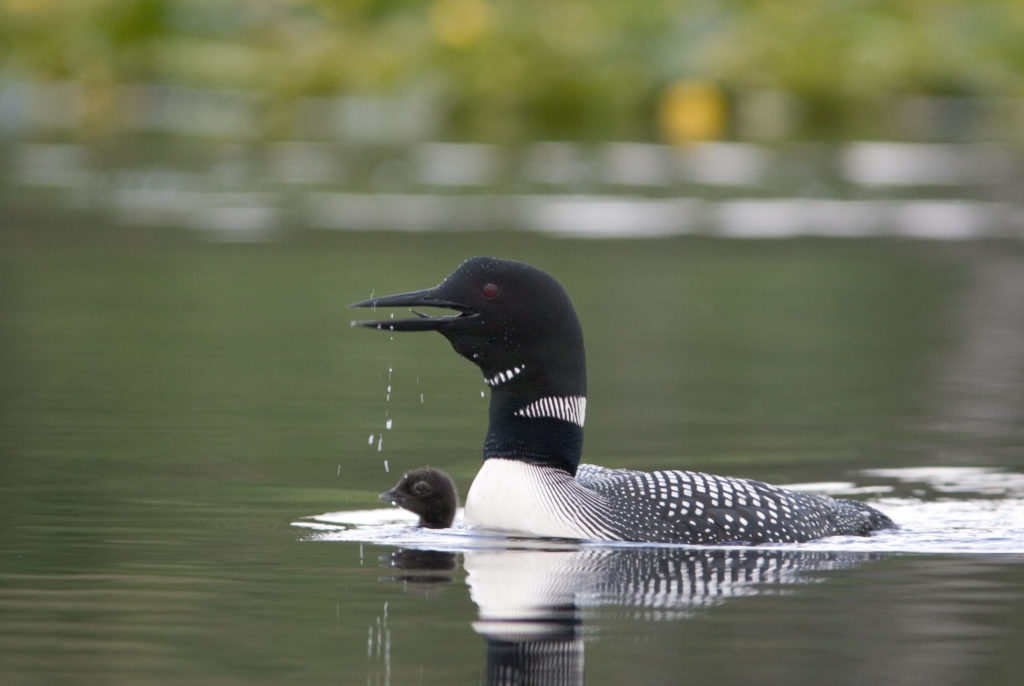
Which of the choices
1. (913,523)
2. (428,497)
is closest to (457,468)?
(428,497)

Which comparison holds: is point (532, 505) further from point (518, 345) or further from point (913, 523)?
point (913, 523)

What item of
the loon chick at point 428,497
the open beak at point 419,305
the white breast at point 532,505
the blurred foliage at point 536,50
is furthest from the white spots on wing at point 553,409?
the blurred foliage at point 536,50

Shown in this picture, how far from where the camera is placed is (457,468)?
7.68 meters

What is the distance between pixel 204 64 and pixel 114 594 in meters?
30.7

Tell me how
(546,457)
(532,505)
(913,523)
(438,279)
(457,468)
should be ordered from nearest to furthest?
(532,505) < (546,457) < (913,523) < (457,468) < (438,279)

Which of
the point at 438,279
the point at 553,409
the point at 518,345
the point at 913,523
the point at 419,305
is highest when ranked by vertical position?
the point at 438,279

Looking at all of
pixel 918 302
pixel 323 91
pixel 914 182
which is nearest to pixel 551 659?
pixel 918 302

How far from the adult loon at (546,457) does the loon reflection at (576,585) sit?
96 mm

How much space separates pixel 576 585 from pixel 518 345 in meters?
0.99

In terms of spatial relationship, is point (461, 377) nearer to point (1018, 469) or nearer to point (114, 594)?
point (1018, 469)

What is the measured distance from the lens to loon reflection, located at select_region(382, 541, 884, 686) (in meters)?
4.64

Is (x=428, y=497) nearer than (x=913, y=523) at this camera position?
Yes

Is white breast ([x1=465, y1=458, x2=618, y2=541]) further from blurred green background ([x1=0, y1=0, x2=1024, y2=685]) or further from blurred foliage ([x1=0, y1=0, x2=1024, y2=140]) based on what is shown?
blurred foliage ([x1=0, y1=0, x2=1024, y2=140])

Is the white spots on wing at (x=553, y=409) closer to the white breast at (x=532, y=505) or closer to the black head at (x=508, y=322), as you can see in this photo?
the black head at (x=508, y=322)
